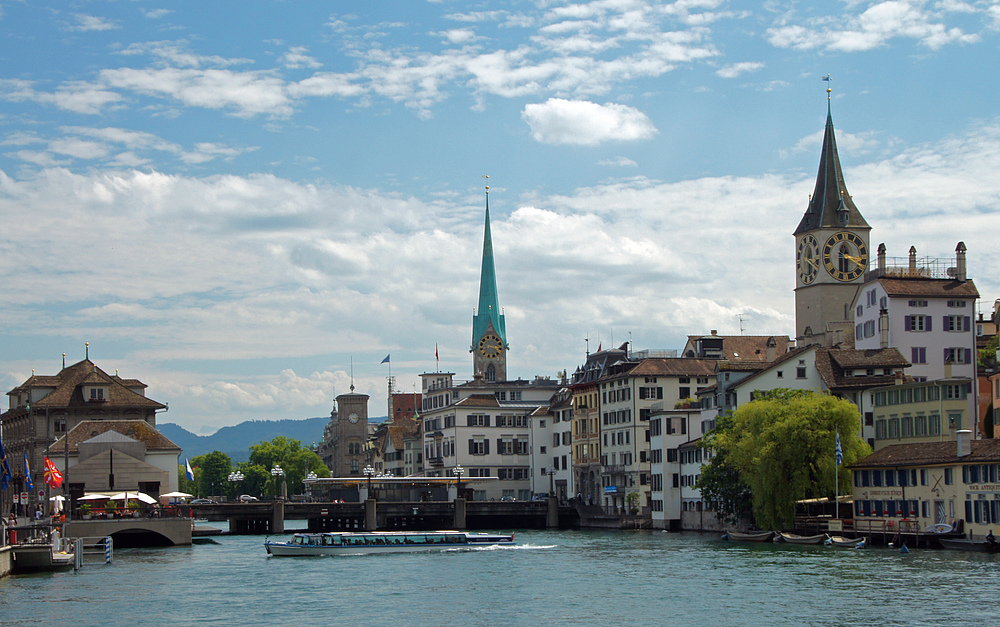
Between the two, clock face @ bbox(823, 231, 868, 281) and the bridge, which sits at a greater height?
clock face @ bbox(823, 231, 868, 281)

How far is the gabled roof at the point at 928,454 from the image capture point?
7938 centimetres

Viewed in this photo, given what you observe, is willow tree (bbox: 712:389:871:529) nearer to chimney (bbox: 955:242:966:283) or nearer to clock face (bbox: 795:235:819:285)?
chimney (bbox: 955:242:966:283)

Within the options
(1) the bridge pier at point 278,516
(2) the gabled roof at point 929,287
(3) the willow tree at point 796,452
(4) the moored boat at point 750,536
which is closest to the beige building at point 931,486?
(3) the willow tree at point 796,452

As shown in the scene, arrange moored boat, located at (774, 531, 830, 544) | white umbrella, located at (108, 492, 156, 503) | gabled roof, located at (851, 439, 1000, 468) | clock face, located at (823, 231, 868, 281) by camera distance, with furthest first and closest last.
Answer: clock face, located at (823, 231, 868, 281) < white umbrella, located at (108, 492, 156, 503) < moored boat, located at (774, 531, 830, 544) < gabled roof, located at (851, 439, 1000, 468)

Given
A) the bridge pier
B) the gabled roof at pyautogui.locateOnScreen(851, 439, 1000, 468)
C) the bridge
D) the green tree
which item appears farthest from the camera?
the bridge

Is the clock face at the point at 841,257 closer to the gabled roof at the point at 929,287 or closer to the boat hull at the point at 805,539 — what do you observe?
the gabled roof at the point at 929,287

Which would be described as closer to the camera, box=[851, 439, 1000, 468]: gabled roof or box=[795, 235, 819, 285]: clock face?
box=[851, 439, 1000, 468]: gabled roof

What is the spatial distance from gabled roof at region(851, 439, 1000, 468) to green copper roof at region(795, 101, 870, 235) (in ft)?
202

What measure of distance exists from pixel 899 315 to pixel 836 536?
3493cm

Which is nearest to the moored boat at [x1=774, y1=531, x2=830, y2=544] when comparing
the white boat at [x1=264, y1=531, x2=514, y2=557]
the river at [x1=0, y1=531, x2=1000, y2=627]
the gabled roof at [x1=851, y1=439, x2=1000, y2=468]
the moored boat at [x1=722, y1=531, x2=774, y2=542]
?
the river at [x1=0, y1=531, x2=1000, y2=627]

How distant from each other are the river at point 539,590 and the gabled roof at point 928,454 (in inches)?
266

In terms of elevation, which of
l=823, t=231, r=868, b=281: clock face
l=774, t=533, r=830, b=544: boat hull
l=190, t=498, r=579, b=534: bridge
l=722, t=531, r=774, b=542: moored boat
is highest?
l=823, t=231, r=868, b=281: clock face

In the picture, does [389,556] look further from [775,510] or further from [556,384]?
[556,384]

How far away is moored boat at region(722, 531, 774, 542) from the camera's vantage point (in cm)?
9150
